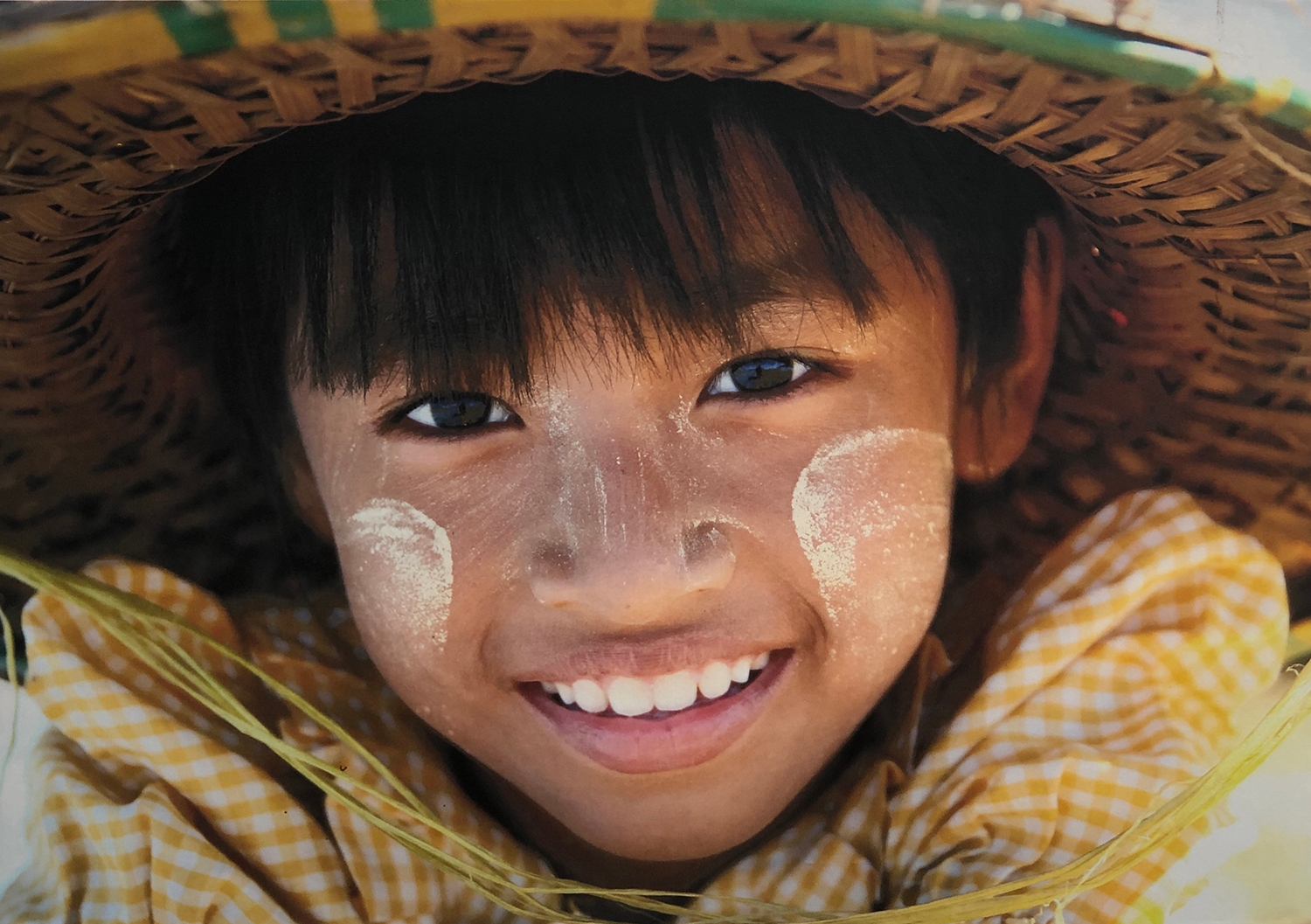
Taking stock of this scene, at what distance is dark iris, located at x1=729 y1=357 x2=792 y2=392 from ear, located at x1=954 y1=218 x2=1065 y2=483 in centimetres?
14

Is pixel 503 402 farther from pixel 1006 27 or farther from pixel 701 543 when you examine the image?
pixel 1006 27

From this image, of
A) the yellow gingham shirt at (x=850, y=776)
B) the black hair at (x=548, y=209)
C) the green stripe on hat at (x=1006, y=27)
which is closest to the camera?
the green stripe on hat at (x=1006, y=27)

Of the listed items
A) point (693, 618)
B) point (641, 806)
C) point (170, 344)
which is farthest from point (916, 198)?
point (170, 344)

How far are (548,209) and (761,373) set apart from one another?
131 mm

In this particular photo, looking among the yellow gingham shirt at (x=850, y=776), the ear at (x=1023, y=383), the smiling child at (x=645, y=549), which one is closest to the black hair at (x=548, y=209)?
the smiling child at (x=645, y=549)

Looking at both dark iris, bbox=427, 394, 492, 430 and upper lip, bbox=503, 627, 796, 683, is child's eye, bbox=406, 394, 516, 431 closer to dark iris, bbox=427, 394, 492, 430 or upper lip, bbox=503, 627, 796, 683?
dark iris, bbox=427, 394, 492, 430

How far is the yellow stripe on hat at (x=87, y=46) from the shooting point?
1.22ft

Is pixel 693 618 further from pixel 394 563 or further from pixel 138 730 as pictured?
pixel 138 730

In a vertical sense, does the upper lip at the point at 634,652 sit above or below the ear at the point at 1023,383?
below

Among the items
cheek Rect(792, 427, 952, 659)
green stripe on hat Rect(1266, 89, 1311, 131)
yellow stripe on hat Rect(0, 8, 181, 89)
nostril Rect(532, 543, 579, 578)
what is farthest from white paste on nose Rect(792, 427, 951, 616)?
yellow stripe on hat Rect(0, 8, 181, 89)

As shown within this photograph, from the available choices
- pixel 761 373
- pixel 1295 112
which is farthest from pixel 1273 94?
pixel 761 373

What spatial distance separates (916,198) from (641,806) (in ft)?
1.14

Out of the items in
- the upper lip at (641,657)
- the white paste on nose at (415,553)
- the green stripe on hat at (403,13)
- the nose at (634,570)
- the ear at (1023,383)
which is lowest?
the upper lip at (641,657)

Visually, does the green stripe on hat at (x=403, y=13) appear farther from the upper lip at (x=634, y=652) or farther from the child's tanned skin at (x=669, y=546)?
the upper lip at (x=634, y=652)
